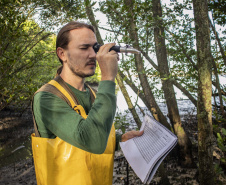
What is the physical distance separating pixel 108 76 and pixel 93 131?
39cm

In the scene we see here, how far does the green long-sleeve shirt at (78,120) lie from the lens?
1092 mm

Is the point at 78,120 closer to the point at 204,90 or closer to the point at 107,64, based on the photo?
the point at 107,64

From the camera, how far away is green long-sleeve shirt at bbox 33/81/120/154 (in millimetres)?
1092

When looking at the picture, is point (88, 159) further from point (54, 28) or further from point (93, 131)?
point (54, 28)

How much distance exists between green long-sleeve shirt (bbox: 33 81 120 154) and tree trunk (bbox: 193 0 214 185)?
233cm

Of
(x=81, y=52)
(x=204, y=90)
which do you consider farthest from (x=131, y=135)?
(x=204, y=90)

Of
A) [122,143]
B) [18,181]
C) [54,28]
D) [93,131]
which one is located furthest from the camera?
[54,28]

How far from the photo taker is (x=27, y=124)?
45.7ft

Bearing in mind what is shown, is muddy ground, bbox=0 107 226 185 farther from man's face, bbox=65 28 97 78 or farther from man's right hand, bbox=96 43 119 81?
Result: man's right hand, bbox=96 43 119 81

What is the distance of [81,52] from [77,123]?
24.9 inches

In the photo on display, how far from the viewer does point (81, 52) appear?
1505mm

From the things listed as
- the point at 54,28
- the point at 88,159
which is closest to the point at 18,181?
the point at 54,28

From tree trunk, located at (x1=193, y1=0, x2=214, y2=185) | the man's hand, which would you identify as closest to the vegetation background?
tree trunk, located at (x1=193, y1=0, x2=214, y2=185)

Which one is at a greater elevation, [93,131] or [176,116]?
[93,131]
